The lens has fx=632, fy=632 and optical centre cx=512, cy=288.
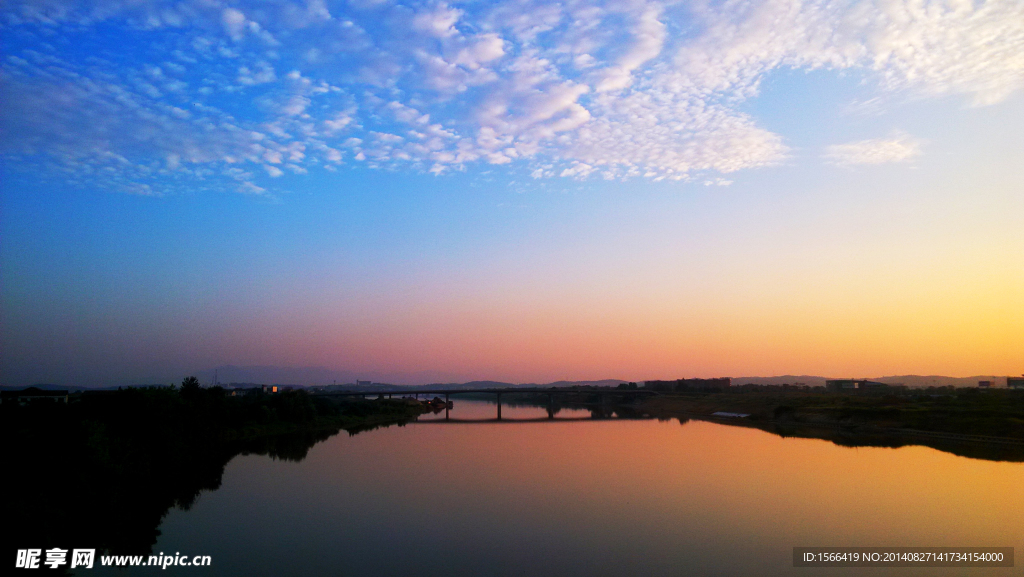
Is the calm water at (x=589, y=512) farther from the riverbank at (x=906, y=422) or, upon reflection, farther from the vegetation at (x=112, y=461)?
the riverbank at (x=906, y=422)

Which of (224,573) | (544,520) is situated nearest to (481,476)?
(544,520)

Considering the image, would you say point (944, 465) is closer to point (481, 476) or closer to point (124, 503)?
point (481, 476)

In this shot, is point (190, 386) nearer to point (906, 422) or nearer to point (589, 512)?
point (589, 512)

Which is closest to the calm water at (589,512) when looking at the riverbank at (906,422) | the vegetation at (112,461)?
the vegetation at (112,461)

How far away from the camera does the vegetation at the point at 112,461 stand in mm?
15211

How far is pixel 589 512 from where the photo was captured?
1902 centimetres

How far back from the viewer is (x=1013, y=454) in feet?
103

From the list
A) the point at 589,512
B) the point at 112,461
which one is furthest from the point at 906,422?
the point at 112,461

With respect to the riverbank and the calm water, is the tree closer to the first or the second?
the calm water

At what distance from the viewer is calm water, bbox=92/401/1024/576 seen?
14250mm

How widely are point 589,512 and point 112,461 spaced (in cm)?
1559

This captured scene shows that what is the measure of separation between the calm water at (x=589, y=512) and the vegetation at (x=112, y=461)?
4.82ft

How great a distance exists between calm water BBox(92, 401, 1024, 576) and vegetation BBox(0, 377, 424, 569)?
147cm

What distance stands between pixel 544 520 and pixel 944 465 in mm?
21403
